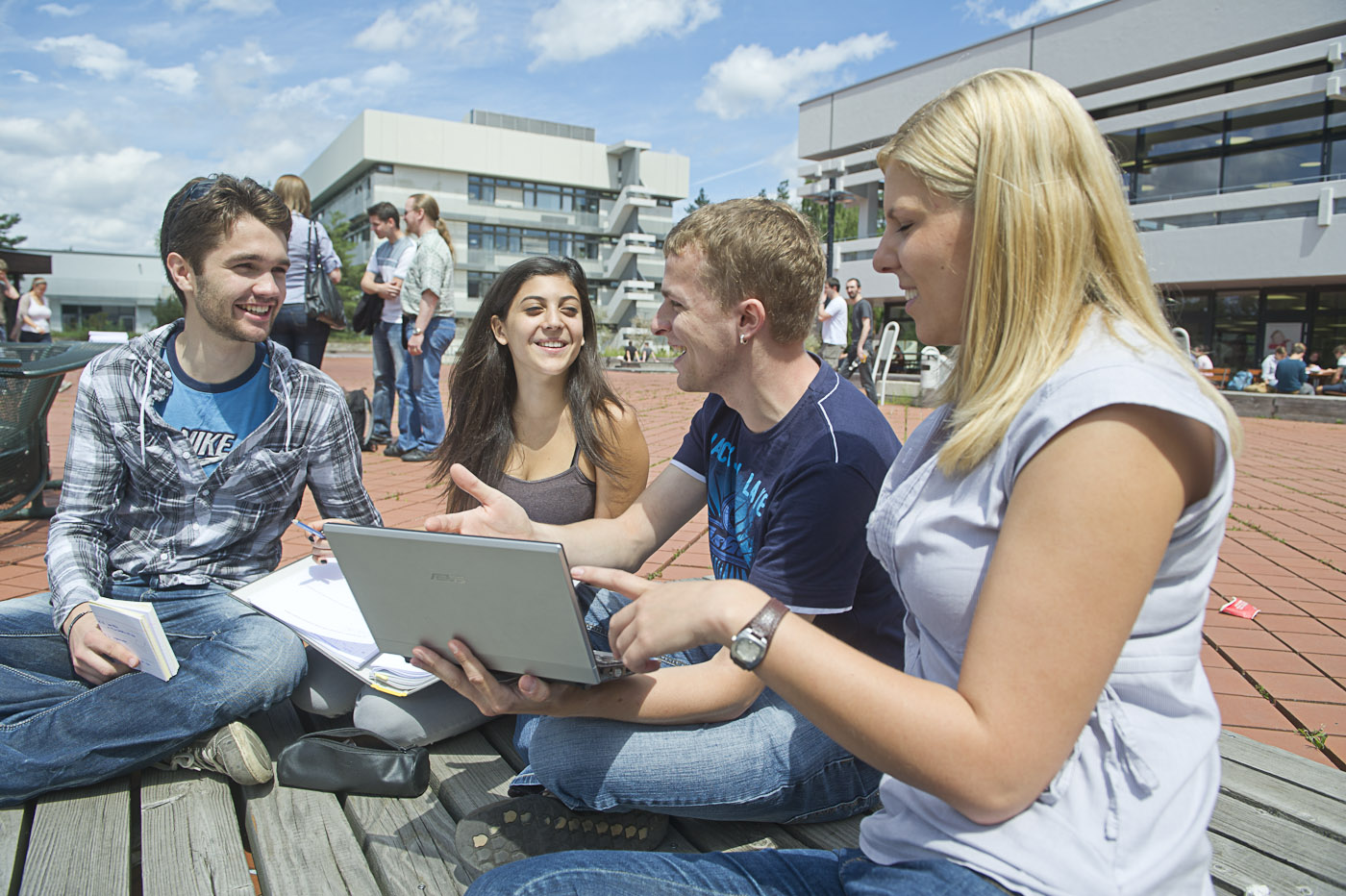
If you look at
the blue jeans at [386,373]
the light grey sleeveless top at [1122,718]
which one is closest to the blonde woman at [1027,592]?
the light grey sleeveless top at [1122,718]

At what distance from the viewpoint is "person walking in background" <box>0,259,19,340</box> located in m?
12.0

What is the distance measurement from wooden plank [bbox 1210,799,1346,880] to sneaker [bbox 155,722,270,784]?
1.97 meters

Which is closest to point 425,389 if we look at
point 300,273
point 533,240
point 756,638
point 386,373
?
→ point 386,373

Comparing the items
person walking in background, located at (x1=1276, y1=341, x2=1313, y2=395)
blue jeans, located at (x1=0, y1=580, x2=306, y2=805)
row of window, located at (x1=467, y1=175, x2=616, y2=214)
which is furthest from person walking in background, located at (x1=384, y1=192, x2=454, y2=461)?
row of window, located at (x1=467, y1=175, x2=616, y2=214)

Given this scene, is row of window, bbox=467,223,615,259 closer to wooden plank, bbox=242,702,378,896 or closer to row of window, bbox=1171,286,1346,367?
row of window, bbox=1171,286,1346,367

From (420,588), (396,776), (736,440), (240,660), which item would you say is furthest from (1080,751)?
(240,660)

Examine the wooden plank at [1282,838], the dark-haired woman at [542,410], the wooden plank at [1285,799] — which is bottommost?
the wooden plank at [1282,838]

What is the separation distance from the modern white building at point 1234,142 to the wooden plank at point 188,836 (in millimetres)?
23070

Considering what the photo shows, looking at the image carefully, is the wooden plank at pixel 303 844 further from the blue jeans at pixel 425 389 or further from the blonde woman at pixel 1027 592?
the blue jeans at pixel 425 389

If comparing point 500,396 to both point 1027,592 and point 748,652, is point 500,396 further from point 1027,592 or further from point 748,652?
point 1027,592

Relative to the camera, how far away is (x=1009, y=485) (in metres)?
1.02

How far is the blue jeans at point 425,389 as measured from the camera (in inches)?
252

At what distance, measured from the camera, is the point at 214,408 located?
7.78ft

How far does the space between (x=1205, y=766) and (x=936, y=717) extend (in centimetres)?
37
